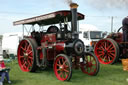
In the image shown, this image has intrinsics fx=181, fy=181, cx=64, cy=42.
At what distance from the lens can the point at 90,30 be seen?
13.2m

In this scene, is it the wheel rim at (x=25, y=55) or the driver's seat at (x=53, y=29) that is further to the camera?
the driver's seat at (x=53, y=29)

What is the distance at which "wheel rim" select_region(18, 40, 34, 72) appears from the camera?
6.09m

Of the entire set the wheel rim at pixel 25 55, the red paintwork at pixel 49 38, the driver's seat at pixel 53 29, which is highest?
the driver's seat at pixel 53 29

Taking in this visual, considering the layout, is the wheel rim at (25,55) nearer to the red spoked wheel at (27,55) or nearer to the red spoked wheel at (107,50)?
the red spoked wheel at (27,55)

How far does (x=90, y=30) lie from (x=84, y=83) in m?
8.91

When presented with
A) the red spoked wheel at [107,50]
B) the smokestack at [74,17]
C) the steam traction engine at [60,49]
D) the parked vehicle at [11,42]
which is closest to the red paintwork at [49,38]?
the steam traction engine at [60,49]

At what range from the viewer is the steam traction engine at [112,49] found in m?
7.43

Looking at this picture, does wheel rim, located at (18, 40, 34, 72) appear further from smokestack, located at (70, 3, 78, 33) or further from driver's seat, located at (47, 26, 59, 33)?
smokestack, located at (70, 3, 78, 33)

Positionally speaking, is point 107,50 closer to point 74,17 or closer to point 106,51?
point 106,51

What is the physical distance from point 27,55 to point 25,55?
0.11m

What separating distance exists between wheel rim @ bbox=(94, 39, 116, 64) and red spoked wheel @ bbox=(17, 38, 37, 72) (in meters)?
3.40

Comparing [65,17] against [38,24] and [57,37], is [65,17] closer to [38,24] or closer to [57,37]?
[57,37]

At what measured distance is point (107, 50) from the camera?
7.87m

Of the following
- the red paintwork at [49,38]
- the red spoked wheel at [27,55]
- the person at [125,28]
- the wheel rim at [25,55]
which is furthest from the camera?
the person at [125,28]
